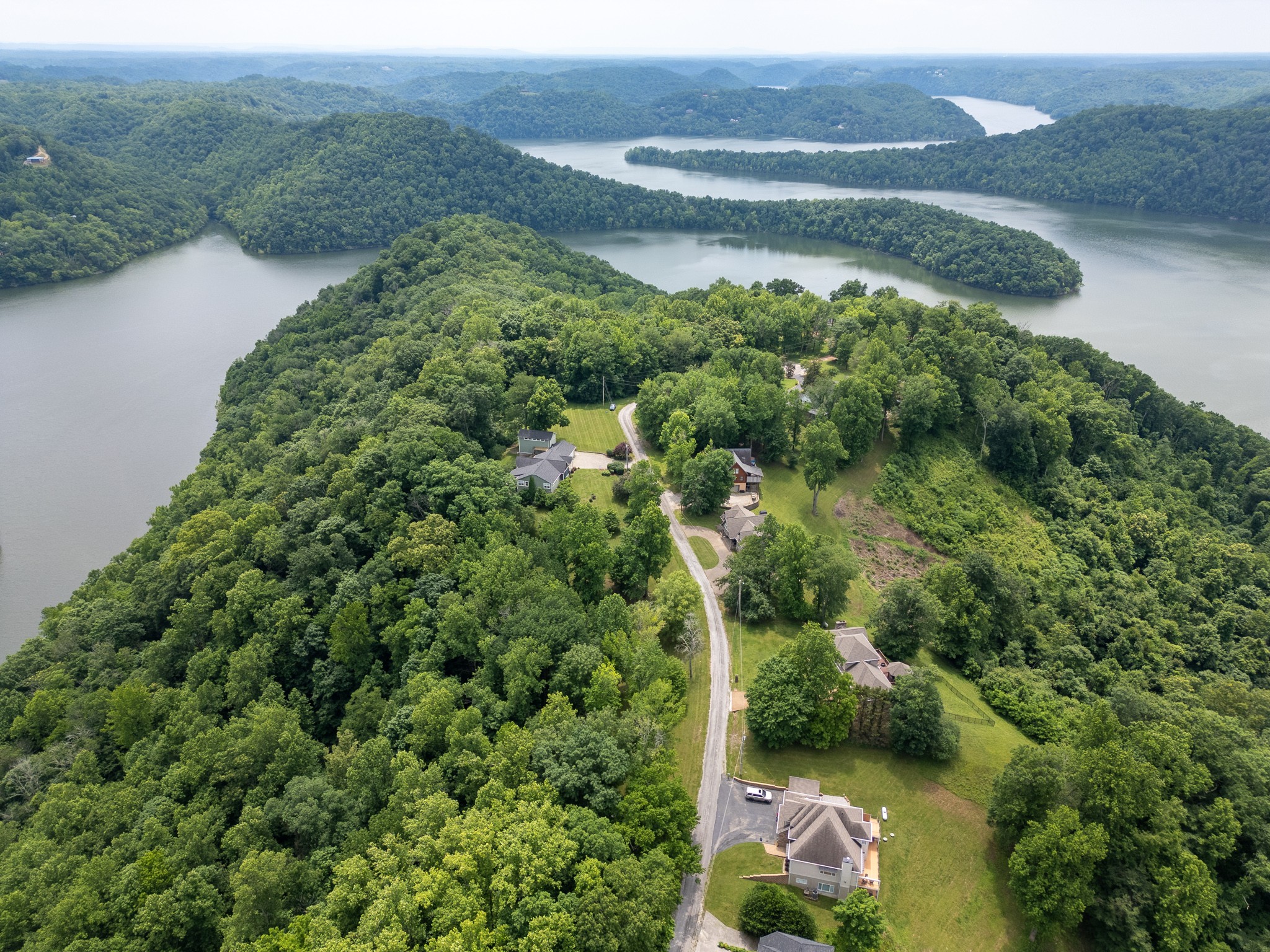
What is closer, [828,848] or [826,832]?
[828,848]

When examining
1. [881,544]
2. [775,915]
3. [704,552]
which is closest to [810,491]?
[881,544]

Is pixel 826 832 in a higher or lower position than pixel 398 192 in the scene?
lower

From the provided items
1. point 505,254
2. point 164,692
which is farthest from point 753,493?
point 505,254

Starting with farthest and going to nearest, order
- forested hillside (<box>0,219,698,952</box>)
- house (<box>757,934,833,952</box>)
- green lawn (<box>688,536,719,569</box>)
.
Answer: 1. green lawn (<box>688,536,719,569</box>)
2. forested hillside (<box>0,219,698,952</box>)
3. house (<box>757,934,833,952</box>)

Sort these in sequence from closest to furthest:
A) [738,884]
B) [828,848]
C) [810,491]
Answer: [828,848]
[738,884]
[810,491]

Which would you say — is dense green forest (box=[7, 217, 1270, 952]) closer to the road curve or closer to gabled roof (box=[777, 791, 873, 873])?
the road curve

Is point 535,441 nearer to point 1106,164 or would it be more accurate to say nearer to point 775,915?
→ point 775,915

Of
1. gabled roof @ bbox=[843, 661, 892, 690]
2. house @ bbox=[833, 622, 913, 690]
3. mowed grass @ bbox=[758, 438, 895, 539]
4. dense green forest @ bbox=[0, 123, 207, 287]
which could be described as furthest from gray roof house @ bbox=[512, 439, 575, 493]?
dense green forest @ bbox=[0, 123, 207, 287]

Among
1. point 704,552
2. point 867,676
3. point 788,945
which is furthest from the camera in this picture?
point 704,552
